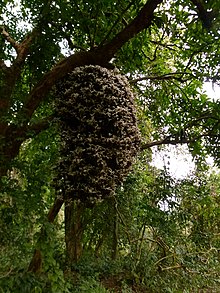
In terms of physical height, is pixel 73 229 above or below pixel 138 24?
below

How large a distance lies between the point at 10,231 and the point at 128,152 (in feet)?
3.32

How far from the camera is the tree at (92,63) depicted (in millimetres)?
2668

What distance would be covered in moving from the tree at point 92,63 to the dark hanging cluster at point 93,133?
0.49 feet

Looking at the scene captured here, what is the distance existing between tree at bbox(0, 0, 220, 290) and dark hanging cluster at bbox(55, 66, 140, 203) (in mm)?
148

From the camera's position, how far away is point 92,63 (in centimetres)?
295

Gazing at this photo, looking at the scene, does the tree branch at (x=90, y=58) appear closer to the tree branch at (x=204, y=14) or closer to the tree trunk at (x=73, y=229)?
the tree branch at (x=204, y=14)

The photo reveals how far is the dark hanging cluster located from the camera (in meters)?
2.62

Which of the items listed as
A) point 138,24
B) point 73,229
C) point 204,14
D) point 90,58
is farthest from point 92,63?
point 73,229

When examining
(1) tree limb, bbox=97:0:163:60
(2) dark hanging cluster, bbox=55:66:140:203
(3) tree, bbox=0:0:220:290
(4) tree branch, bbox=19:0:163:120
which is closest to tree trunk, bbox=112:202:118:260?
(3) tree, bbox=0:0:220:290

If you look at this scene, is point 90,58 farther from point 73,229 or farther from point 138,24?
point 73,229

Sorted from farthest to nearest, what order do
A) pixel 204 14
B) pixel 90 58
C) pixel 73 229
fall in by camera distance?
pixel 73 229 → pixel 90 58 → pixel 204 14

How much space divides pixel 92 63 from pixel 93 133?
0.65m

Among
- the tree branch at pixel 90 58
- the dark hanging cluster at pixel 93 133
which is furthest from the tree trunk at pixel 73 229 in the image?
the tree branch at pixel 90 58

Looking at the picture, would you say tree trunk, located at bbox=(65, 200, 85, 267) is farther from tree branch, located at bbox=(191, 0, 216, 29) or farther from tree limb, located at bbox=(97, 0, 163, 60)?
tree branch, located at bbox=(191, 0, 216, 29)
